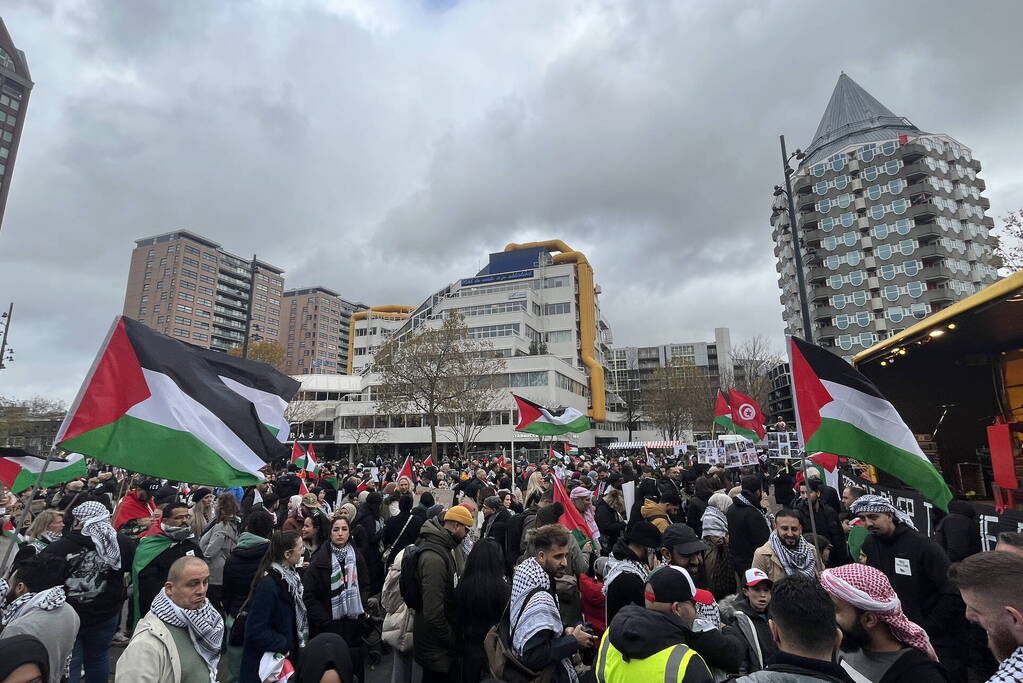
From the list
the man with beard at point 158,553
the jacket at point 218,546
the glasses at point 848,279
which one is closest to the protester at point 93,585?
the man with beard at point 158,553

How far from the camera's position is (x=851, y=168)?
202 feet

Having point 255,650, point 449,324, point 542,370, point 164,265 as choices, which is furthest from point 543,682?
point 164,265

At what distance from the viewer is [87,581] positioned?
15.3 feet

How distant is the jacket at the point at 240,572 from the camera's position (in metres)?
4.44

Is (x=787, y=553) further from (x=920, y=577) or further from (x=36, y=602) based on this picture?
(x=36, y=602)

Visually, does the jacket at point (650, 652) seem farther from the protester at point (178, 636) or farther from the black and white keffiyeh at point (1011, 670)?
the protester at point (178, 636)

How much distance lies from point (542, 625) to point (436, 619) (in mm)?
1180

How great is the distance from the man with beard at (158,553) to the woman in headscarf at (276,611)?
1.60m

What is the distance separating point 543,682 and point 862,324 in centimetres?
6661

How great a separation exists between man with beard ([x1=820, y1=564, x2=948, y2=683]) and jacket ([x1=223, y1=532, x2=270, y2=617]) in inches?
165

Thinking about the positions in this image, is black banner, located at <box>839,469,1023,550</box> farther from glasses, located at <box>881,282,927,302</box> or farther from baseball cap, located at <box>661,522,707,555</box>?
glasses, located at <box>881,282,927,302</box>

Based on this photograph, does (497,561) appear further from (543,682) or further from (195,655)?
(195,655)

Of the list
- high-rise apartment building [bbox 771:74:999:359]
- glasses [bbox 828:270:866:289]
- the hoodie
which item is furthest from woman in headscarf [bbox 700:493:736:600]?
glasses [bbox 828:270:866:289]

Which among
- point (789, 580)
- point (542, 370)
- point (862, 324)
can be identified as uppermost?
point (862, 324)
